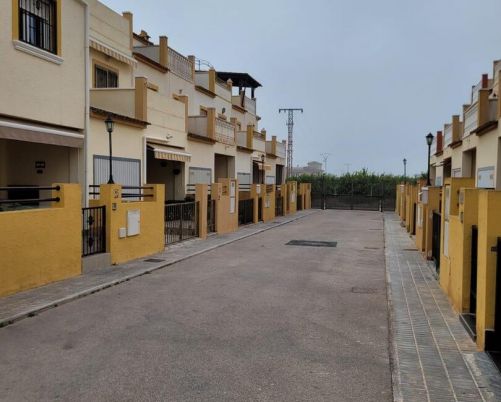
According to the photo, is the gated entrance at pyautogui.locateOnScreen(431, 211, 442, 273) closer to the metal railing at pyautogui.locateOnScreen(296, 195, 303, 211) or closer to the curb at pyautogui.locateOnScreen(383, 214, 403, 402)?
the curb at pyautogui.locateOnScreen(383, 214, 403, 402)

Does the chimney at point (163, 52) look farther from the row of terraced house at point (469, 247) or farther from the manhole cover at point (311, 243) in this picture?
the row of terraced house at point (469, 247)

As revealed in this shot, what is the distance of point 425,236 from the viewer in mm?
14203

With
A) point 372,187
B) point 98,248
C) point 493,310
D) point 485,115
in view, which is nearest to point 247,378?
point 493,310

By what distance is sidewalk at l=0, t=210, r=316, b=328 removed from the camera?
25.6 feet

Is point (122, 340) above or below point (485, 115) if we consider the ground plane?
below

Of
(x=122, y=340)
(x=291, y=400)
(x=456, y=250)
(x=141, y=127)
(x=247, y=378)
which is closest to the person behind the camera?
(x=291, y=400)

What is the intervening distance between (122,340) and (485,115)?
18341 millimetres

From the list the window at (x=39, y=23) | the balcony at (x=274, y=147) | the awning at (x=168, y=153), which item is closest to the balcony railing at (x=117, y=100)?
the awning at (x=168, y=153)

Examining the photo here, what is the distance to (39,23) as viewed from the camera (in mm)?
12695

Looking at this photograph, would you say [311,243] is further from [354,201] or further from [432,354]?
[354,201]

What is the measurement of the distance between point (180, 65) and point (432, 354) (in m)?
23.3

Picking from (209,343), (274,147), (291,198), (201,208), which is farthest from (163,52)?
(209,343)

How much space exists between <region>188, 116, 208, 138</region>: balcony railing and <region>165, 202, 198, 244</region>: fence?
326 inches

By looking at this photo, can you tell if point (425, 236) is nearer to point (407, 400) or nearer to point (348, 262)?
point (348, 262)
